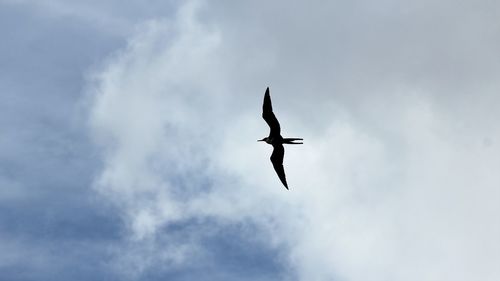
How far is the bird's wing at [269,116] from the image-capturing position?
85.0 metres

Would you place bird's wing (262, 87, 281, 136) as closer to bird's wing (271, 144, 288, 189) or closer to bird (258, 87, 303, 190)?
bird (258, 87, 303, 190)

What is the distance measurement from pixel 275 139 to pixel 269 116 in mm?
3097

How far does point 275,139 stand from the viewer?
87.9 metres

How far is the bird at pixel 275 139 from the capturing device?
85.2 metres

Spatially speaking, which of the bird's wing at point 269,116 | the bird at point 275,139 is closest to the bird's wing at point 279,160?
the bird at point 275,139

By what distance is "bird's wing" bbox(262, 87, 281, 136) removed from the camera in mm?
85000

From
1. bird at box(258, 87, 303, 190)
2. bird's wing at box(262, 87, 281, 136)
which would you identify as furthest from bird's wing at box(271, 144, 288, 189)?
bird's wing at box(262, 87, 281, 136)

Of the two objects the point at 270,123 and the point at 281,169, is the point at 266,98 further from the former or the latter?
the point at 281,169

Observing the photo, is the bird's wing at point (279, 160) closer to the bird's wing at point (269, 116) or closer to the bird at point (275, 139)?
the bird at point (275, 139)

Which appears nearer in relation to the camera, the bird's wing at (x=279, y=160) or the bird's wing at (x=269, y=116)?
the bird's wing at (x=269, y=116)

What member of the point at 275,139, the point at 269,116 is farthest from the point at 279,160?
the point at 269,116

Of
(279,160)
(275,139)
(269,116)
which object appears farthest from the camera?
(279,160)

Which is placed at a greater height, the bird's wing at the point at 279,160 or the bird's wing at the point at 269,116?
the bird's wing at the point at 269,116

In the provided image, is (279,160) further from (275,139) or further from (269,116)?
(269,116)
